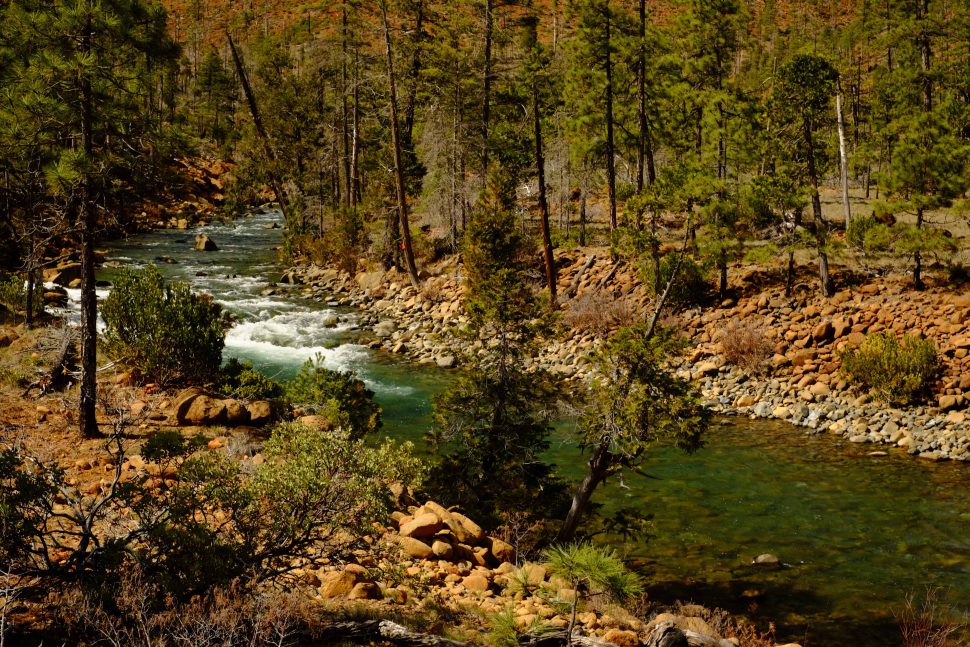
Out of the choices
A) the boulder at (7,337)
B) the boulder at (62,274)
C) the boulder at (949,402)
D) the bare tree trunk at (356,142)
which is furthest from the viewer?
the bare tree trunk at (356,142)

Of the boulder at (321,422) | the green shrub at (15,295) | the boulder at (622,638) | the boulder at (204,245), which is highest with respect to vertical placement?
the boulder at (204,245)

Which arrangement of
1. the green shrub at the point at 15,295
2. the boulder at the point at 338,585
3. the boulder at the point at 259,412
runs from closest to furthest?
1. the boulder at the point at 338,585
2. the boulder at the point at 259,412
3. the green shrub at the point at 15,295

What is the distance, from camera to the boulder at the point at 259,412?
1307 cm

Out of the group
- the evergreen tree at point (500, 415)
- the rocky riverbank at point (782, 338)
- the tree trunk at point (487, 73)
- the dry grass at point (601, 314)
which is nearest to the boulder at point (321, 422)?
the evergreen tree at point (500, 415)

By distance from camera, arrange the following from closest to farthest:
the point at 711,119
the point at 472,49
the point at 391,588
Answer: the point at 391,588 < the point at 711,119 < the point at 472,49

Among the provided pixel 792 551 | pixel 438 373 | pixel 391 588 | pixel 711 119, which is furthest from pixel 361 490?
pixel 711 119

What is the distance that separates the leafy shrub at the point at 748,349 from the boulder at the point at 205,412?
14835 millimetres

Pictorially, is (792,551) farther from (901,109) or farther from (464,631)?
(901,109)

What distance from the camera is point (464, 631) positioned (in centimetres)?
648

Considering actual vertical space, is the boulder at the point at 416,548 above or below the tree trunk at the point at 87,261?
below

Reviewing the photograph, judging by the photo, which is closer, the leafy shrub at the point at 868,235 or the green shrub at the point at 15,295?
the green shrub at the point at 15,295

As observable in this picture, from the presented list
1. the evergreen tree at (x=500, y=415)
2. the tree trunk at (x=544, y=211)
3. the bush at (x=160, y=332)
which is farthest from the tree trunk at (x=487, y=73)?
the evergreen tree at (x=500, y=415)

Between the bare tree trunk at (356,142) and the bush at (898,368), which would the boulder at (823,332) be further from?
the bare tree trunk at (356,142)

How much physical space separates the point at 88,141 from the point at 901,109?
3435 cm
